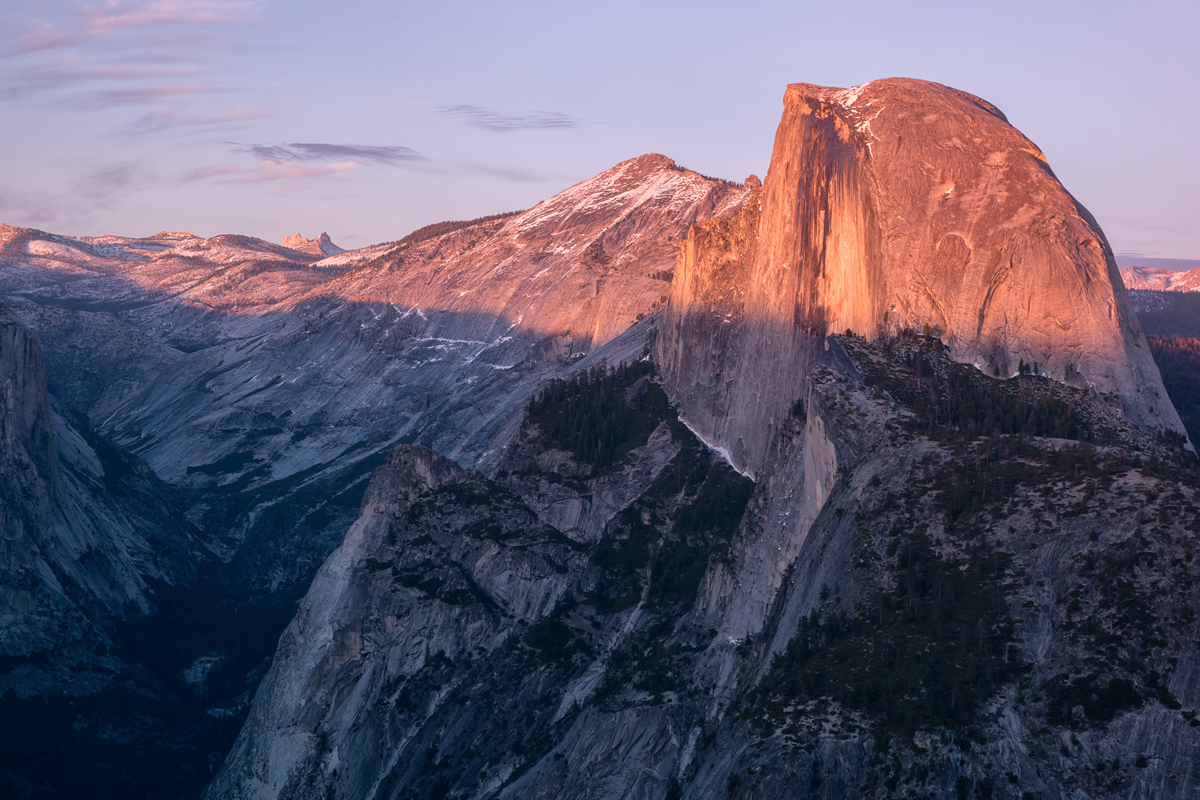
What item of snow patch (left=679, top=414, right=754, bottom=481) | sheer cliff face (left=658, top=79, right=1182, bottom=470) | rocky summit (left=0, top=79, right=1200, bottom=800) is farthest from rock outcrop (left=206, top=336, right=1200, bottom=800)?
sheer cliff face (left=658, top=79, right=1182, bottom=470)

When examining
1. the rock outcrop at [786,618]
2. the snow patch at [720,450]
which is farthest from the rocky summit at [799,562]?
the snow patch at [720,450]

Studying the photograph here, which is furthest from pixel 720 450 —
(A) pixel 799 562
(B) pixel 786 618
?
(B) pixel 786 618

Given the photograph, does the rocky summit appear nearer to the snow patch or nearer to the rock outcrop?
the rock outcrop

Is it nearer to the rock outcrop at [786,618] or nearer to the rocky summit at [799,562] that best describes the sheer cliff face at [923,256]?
the rocky summit at [799,562]

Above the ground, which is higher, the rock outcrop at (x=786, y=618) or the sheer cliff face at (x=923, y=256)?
the sheer cliff face at (x=923, y=256)

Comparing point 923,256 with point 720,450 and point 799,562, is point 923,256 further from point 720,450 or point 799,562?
point 720,450

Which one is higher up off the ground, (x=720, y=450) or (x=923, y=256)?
(x=923, y=256)

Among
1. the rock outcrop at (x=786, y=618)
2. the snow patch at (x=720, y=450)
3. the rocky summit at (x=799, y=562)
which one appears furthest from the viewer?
the snow patch at (x=720, y=450)

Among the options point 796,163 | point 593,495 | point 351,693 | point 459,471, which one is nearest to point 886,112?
point 796,163
